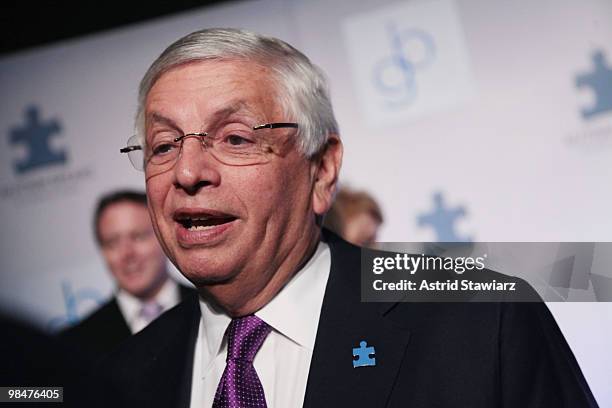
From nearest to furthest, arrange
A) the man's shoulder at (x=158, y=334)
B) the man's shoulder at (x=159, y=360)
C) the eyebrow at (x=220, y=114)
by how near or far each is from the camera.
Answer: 1. the eyebrow at (x=220, y=114)
2. the man's shoulder at (x=159, y=360)
3. the man's shoulder at (x=158, y=334)

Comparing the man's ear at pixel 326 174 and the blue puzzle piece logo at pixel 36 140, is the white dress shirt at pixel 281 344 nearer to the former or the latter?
the man's ear at pixel 326 174

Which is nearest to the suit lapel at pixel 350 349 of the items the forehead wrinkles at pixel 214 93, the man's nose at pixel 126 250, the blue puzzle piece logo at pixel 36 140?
the forehead wrinkles at pixel 214 93

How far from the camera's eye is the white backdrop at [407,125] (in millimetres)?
A: 2875

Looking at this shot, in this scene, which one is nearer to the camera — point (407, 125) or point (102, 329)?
point (407, 125)

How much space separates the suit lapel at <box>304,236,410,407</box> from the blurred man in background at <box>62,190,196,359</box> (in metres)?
1.58

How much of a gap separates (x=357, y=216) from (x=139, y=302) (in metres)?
1.04

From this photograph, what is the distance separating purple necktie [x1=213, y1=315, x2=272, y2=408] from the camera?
5.85ft

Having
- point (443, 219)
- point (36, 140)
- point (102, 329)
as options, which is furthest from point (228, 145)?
point (36, 140)

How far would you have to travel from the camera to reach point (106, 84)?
353 centimetres

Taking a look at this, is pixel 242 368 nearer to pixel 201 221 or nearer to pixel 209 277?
pixel 209 277

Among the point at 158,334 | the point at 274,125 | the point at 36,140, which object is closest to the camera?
the point at 274,125

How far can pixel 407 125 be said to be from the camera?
10.3ft

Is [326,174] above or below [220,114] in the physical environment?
below

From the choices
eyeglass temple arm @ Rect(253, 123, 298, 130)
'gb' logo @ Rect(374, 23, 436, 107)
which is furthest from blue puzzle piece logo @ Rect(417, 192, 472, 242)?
eyeglass temple arm @ Rect(253, 123, 298, 130)
